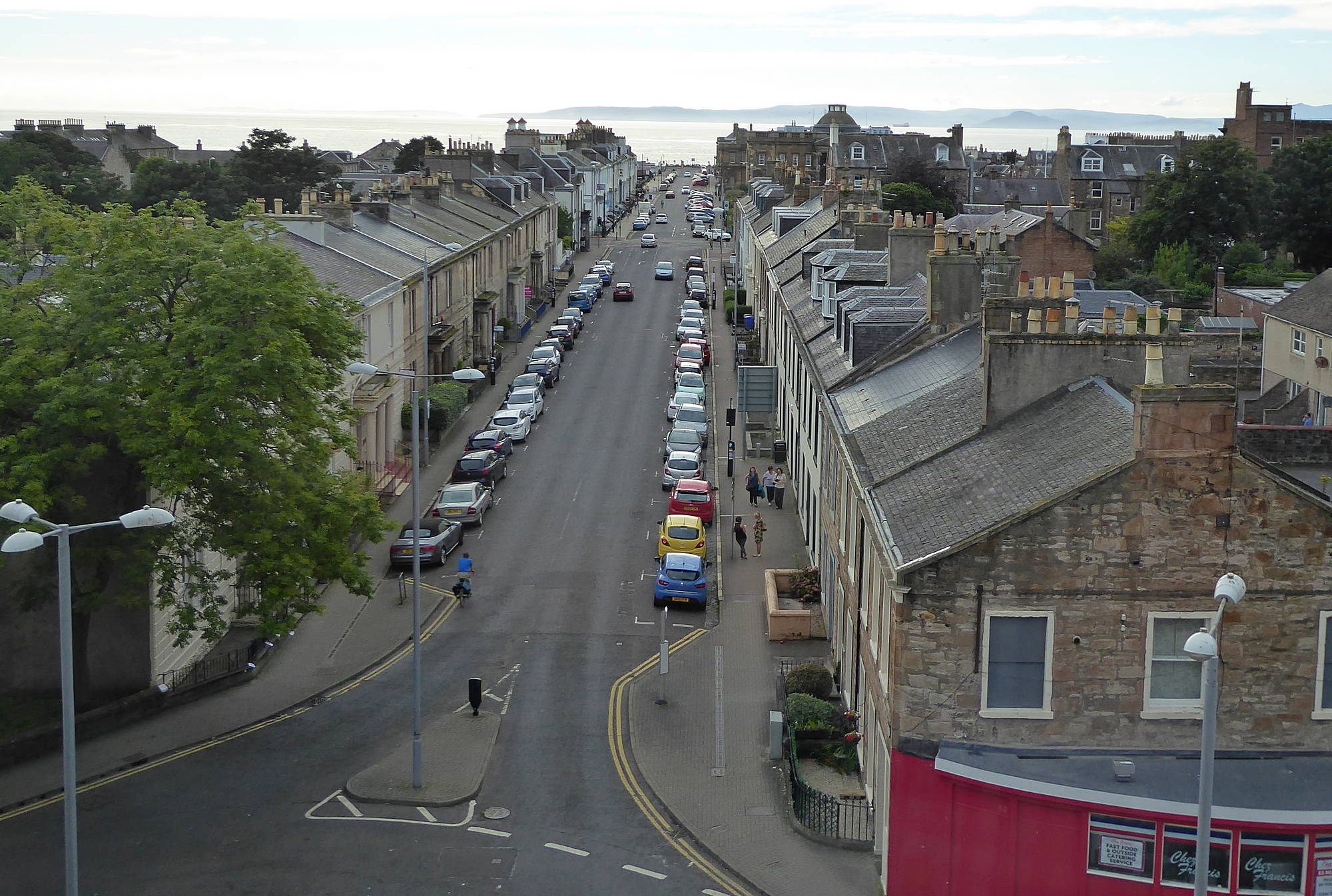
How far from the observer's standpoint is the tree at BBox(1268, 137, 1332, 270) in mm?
94188

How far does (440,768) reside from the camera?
28.3 meters

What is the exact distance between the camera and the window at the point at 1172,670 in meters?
21.7

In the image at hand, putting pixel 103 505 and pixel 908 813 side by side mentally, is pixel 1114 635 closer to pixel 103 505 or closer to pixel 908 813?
pixel 908 813

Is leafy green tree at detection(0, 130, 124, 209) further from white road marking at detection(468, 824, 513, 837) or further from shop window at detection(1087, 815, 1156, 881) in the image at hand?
shop window at detection(1087, 815, 1156, 881)

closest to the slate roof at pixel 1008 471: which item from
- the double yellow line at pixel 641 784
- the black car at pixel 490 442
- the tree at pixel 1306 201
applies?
the double yellow line at pixel 641 784

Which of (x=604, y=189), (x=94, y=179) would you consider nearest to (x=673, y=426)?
(x=94, y=179)

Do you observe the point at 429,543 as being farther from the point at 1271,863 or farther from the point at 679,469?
the point at 1271,863

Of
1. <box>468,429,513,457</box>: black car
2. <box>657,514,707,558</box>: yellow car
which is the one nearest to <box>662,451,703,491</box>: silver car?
<box>468,429,513,457</box>: black car

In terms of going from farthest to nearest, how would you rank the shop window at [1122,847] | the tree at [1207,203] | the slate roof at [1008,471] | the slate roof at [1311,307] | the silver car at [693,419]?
the tree at [1207,203], the silver car at [693,419], the slate roof at [1311,307], the slate roof at [1008,471], the shop window at [1122,847]

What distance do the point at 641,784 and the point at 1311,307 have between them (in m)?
42.6

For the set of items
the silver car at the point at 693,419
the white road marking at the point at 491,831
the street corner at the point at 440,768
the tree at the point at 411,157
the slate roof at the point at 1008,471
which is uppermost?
the tree at the point at 411,157

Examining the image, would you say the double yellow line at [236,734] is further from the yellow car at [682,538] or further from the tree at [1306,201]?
the tree at [1306,201]

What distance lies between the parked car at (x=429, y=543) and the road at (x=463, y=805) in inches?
25.2

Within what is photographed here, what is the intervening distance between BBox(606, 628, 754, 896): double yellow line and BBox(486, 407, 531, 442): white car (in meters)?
23.1
